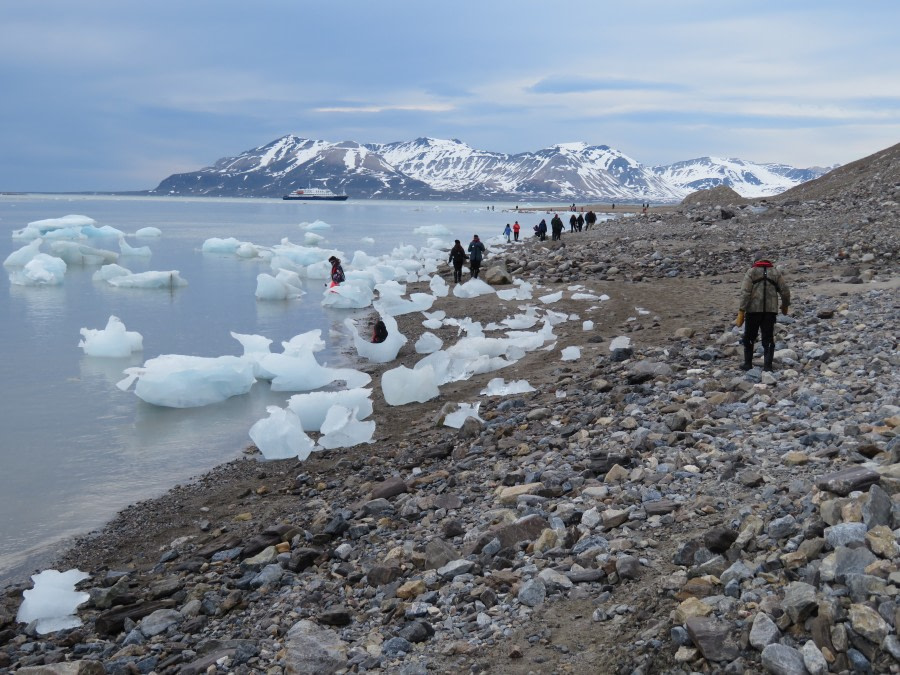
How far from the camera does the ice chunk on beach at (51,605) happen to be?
470 cm

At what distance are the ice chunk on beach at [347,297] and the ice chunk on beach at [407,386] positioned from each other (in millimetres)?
10286

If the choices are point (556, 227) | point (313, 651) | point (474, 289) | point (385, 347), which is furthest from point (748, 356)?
point (556, 227)

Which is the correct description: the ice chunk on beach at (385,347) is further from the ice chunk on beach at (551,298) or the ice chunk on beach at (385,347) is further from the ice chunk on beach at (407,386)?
the ice chunk on beach at (551,298)

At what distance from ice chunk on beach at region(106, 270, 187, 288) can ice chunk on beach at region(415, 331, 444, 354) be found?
14.0 metres

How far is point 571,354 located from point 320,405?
3275mm

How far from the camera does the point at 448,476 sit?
598cm

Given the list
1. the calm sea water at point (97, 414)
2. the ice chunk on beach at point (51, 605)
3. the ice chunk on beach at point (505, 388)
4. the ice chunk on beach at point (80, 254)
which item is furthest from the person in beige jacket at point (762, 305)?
the ice chunk on beach at point (80, 254)

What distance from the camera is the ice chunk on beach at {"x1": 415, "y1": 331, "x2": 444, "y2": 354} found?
1217 cm

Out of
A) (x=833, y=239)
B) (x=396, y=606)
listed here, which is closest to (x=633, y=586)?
(x=396, y=606)

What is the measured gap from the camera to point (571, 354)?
391 inches

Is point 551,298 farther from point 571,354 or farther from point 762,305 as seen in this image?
point 762,305

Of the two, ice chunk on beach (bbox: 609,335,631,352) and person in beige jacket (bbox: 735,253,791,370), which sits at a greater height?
person in beige jacket (bbox: 735,253,791,370)

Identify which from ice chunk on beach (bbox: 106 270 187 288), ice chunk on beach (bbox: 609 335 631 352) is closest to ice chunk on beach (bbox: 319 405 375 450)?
ice chunk on beach (bbox: 609 335 631 352)

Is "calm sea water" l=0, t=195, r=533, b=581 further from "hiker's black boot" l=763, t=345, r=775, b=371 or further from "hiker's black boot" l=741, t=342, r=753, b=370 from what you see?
"hiker's black boot" l=763, t=345, r=775, b=371
